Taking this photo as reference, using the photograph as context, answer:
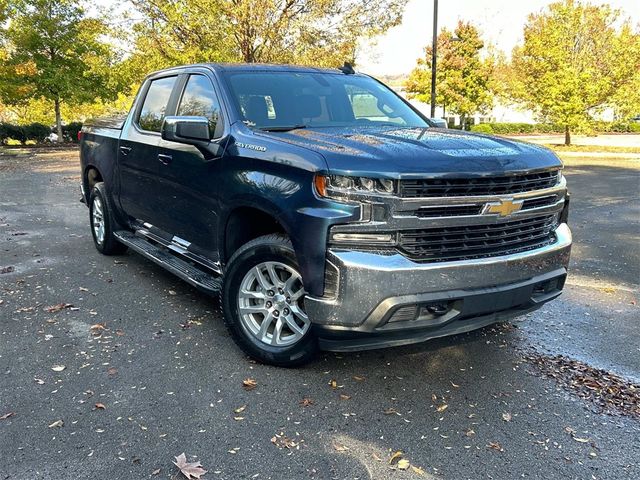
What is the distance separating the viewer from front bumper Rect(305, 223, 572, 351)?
2955mm

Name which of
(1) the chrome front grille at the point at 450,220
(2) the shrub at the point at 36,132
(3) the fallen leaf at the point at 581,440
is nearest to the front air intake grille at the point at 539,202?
(1) the chrome front grille at the point at 450,220

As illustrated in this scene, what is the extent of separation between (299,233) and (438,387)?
1307 millimetres

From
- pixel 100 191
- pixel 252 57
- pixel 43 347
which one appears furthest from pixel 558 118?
pixel 43 347

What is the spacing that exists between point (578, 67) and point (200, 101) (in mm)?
29926

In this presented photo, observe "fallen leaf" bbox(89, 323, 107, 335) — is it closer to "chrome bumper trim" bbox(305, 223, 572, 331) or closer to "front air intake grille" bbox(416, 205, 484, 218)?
"chrome bumper trim" bbox(305, 223, 572, 331)

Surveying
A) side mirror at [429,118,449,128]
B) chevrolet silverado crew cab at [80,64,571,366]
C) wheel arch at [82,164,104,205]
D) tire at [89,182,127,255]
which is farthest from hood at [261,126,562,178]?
wheel arch at [82,164,104,205]

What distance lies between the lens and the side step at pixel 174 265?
4.19 meters

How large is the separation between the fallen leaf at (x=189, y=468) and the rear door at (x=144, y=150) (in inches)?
107

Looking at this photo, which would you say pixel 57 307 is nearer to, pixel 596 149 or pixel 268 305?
pixel 268 305

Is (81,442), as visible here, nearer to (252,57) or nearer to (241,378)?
(241,378)

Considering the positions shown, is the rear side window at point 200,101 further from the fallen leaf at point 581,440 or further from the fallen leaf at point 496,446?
the fallen leaf at point 581,440

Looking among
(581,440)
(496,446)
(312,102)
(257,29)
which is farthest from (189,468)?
(257,29)

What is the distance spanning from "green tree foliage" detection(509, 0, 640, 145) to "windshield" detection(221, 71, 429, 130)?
25.2 meters

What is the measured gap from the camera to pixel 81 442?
112 inches
